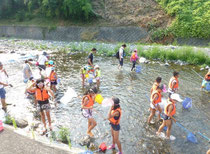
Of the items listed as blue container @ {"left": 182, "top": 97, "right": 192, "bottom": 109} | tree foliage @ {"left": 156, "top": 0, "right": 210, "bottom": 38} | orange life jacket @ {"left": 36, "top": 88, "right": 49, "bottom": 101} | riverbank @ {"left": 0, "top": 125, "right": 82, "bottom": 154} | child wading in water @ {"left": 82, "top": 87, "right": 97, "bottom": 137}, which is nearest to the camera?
riverbank @ {"left": 0, "top": 125, "right": 82, "bottom": 154}

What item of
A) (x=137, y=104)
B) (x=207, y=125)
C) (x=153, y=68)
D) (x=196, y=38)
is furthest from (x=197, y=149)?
(x=196, y=38)

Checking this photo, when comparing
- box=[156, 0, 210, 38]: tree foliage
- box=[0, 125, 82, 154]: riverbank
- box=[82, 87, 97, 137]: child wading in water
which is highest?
box=[156, 0, 210, 38]: tree foliage

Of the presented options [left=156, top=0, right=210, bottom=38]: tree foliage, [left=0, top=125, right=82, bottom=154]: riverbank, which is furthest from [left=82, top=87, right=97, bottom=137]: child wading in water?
[left=156, top=0, right=210, bottom=38]: tree foliage

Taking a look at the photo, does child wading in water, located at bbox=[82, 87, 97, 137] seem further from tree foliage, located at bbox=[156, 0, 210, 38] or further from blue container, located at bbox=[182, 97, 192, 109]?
tree foliage, located at bbox=[156, 0, 210, 38]

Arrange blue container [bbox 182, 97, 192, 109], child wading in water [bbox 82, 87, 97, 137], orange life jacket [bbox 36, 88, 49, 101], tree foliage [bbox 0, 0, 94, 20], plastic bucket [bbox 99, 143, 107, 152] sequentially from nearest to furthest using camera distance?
plastic bucket [bbox 99, 143, 107, 152], child wading in water [bbox 82, 87, 97, 137], orange life jacket [bbox 36, 88, 49, 101], blue container [bbox 182, 97, 192, 109], tree foliage [bbox 0, 0, 94, 20]

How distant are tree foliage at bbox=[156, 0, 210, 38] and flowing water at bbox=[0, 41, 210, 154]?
413 inches

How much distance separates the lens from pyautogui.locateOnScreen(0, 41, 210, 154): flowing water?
6.09 m

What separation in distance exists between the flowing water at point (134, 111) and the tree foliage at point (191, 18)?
34.4 feet

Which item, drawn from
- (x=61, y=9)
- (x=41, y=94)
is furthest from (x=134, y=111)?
(x=61, y=9)

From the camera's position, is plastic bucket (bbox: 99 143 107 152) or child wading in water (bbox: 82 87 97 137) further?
child wading in water (bbox: 82 87 97 137)

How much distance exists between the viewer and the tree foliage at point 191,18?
22.4 metres

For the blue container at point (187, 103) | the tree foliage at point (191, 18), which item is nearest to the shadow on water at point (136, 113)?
the blue container at point (187, 103)

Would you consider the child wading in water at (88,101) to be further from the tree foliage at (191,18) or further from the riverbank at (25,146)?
the tree foliage at (191,18)

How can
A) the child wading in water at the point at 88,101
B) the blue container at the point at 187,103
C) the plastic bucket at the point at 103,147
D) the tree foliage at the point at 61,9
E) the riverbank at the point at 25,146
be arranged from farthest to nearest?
the tree foliage at the point at 61,9 → the blue container at the point at 187,103 → the child wading in water at the point at 88,101 → the plastic bucket at the point at 103,147 → the riverbank at the point at 25,146
